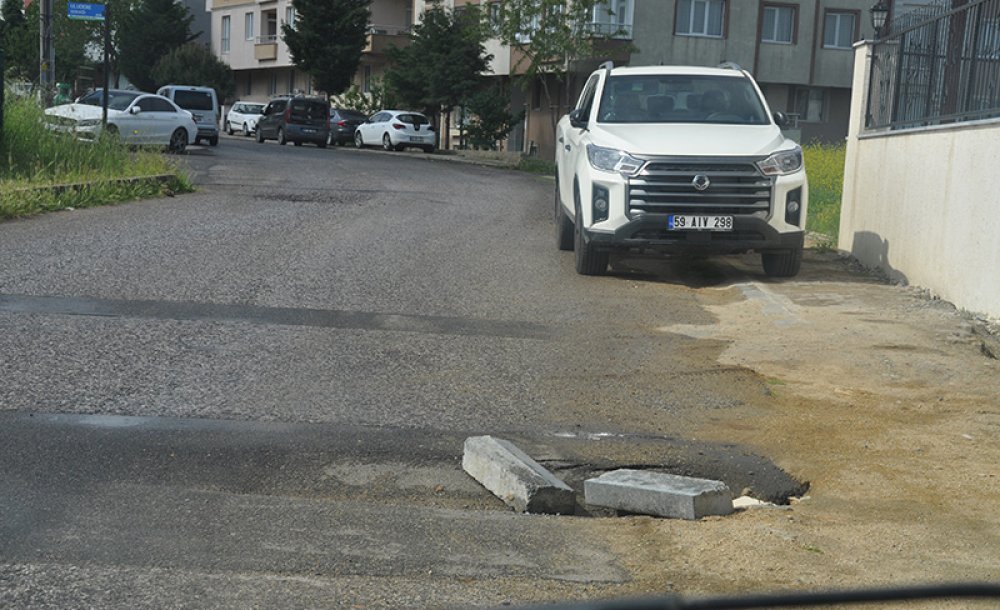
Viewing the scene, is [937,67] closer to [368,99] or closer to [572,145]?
[572,145]

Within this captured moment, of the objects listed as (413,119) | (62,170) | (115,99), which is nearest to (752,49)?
(413,119)

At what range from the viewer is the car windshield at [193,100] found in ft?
139

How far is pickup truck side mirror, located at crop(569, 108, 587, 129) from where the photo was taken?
543 inches

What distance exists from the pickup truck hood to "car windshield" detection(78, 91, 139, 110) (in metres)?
22.7

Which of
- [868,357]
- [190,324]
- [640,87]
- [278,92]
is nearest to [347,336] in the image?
[190,324]

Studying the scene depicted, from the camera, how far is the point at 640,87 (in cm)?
1410

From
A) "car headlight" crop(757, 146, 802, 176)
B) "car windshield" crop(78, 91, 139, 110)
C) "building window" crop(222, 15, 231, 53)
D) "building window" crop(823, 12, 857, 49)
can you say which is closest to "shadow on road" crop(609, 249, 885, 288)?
"car headlight" crop(757, 146, 802, 176)

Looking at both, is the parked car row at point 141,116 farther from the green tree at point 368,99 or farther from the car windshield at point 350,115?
the green tree at point 368,99

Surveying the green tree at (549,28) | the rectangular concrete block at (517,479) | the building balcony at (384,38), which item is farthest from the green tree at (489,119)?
the rectangular concrete block at (517,479)

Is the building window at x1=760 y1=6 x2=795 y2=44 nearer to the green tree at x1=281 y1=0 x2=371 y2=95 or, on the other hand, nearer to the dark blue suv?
the dark blue suv

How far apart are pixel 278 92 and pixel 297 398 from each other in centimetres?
7556

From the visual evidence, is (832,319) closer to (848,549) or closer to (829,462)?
(829,462)

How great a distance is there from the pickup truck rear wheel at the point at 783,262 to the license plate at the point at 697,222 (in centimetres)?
84

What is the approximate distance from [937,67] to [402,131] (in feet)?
129
